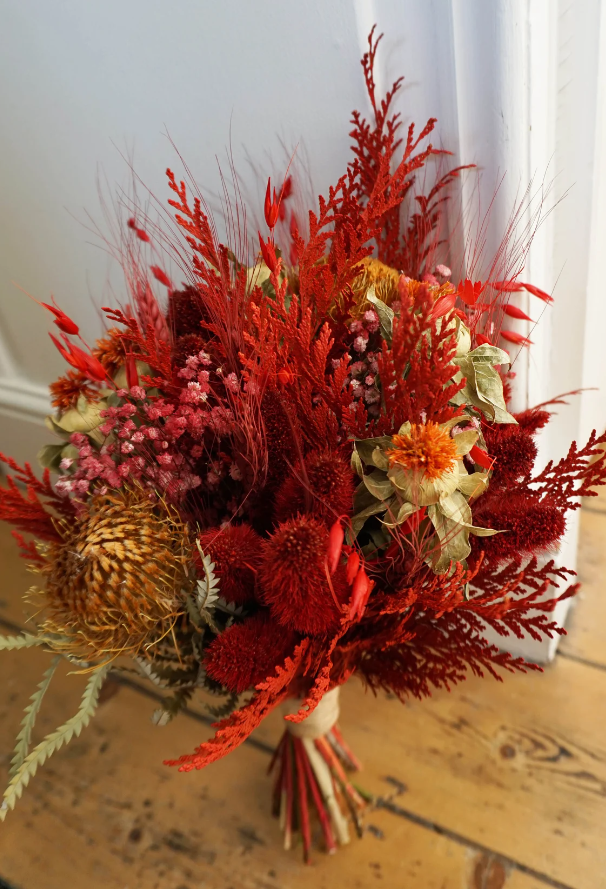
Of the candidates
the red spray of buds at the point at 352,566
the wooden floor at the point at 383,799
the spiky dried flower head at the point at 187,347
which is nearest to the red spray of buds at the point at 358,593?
the red spray of buds at the point at 352,566

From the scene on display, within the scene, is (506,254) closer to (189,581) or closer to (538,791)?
(189,581)

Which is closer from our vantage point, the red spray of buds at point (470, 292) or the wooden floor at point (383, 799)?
the red spray of buds at point (470, 292)

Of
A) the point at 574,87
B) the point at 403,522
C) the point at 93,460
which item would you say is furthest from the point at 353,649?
the point at 574,87

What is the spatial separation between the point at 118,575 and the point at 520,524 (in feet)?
0.91

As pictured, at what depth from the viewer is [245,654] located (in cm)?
46

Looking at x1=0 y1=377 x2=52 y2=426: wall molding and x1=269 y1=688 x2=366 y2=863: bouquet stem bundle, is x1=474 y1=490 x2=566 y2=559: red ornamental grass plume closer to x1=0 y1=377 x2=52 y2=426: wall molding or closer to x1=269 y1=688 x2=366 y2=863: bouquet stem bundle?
x1=269 y1=688 x2=366 y2=863: bouquet stem bundle

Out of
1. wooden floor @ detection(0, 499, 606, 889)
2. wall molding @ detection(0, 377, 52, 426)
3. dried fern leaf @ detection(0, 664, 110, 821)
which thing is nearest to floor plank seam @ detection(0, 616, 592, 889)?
wooden floor @ detection(0, 499, 606, 889)

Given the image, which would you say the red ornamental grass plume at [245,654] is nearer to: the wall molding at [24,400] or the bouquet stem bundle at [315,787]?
the bouquet stem bundle at [315,787]

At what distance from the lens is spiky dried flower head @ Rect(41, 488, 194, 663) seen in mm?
451

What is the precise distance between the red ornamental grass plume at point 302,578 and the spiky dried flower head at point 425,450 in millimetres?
69

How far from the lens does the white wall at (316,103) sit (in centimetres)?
57

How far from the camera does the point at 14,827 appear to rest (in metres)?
0.81

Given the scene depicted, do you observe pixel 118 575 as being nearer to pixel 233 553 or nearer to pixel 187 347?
pixel 233 553

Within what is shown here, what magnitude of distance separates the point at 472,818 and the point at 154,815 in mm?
374
